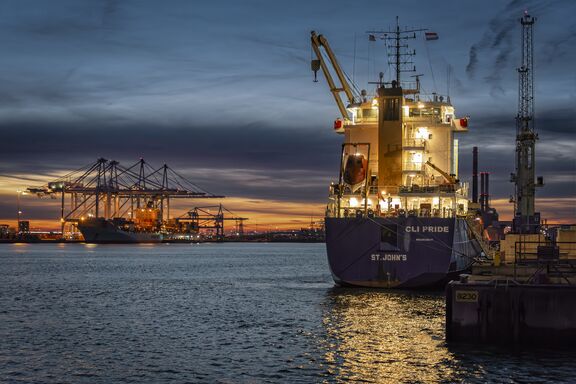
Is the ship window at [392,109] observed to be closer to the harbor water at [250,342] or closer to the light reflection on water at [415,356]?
the harbor water at [250,342]

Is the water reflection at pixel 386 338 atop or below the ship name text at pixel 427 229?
below

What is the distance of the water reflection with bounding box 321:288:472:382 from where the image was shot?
2480 cm

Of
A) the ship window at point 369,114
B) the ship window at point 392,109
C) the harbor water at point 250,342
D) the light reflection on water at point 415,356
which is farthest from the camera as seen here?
the ship window at point 369,114

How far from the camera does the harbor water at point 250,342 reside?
80.6 feet

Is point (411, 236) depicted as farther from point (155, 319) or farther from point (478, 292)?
point (478, 292)

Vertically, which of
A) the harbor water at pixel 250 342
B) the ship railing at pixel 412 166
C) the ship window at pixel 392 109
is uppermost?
the ship window at pixel 392 109

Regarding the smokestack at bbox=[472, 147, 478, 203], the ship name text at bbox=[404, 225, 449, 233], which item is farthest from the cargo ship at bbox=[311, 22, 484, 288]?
the smokestack at bbox=[472, 147, 478, 203]

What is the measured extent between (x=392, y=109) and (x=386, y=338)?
24.5 m

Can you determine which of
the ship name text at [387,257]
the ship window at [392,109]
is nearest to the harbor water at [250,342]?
the ship name text at [387,257]

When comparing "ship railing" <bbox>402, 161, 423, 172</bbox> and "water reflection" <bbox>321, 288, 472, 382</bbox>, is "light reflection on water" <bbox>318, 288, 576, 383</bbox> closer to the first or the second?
"water reflection" <bbox>321, 288, 472, 382</bbox>

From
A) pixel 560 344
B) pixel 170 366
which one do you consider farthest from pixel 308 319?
pixel 560 344

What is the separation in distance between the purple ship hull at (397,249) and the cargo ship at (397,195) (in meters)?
0.06

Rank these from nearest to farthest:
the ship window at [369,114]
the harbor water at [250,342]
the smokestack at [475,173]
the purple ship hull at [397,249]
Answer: the harbor water at [250,342] < the purple ship hull at [397,249] < the ship window at [369,114] < the smokestack at [475,173]

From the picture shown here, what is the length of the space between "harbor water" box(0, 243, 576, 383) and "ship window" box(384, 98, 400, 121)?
12564 mm
